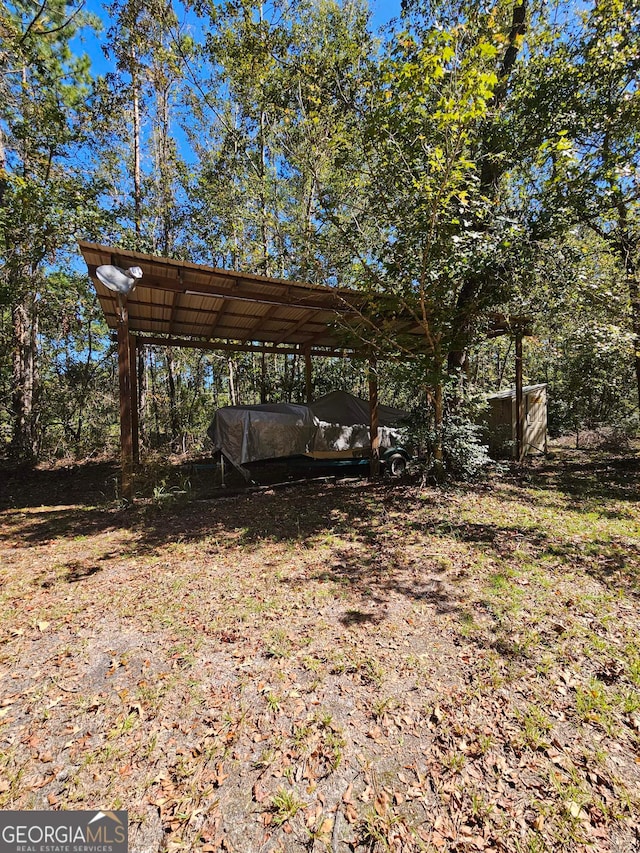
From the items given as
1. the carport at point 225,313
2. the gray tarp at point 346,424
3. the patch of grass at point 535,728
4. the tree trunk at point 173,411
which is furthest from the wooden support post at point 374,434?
the tree trunk at point 173,411

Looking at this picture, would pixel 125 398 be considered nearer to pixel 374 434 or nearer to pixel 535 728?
pixel 374 434

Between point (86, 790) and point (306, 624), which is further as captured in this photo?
point (306, 624)

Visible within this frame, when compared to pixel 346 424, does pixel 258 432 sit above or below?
below

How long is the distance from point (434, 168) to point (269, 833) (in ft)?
18.4

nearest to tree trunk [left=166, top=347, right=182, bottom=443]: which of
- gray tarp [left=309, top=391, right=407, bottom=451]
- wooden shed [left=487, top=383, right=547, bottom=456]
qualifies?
gray tarp [left=309, top=391, right=407, bottom=451]

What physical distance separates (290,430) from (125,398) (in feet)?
9.54

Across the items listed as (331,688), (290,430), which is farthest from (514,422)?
(331,688)

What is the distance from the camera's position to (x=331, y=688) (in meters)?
2.29

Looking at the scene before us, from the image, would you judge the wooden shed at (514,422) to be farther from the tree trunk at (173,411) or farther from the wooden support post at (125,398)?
the tree trunk at (173,411)

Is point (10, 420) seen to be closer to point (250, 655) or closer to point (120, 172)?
point (120, 172)

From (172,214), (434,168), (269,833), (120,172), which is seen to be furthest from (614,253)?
(120,172)

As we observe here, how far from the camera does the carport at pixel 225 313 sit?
568cm

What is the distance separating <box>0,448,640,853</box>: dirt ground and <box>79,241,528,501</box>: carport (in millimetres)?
3244

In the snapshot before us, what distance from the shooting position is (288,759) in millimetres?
1840
